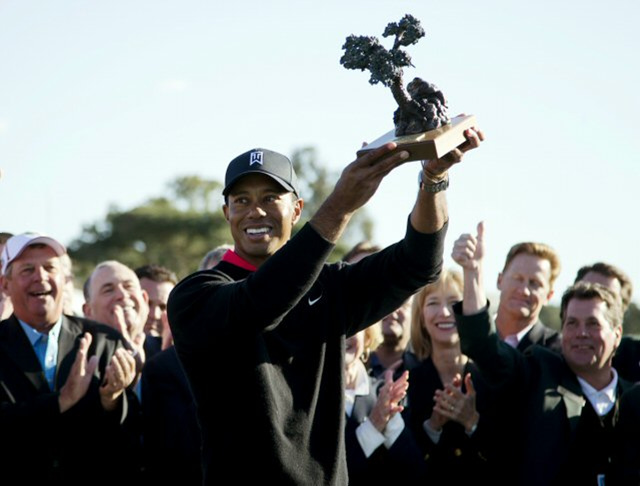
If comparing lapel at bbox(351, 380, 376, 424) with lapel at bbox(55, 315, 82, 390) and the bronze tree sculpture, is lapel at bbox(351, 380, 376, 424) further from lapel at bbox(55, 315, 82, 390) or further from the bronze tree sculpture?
the bronze tree sculpture

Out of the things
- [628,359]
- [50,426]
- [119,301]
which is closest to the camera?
[50,426]

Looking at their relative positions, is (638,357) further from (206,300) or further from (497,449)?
(206,300)

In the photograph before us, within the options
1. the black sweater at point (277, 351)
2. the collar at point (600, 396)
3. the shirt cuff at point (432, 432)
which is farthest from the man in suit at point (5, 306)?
the collar at point (600, 396)

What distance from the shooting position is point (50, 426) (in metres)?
7.24

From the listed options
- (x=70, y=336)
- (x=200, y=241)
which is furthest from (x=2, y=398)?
(x=200, y=241)

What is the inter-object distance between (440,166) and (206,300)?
3.97ft

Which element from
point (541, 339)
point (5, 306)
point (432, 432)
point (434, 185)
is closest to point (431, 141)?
point (434, 185)

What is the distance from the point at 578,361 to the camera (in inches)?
300

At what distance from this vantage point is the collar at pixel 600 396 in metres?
7.49

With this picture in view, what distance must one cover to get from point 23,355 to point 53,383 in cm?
30

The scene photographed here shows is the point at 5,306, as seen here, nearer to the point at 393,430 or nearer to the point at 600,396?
the point at 393,430

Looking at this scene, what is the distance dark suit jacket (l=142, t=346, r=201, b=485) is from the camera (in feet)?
24.8

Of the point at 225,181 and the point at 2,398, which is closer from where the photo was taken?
the point at 225,181

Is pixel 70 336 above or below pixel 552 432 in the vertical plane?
above
